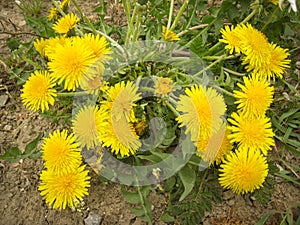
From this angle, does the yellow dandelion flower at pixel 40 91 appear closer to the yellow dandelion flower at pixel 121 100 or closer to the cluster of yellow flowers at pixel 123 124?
the cluster of yellow flowers at pixel 123 124

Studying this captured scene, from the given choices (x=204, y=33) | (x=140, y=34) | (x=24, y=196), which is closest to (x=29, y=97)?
(x=24, y=196)

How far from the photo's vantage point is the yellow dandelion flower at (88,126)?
1.49m

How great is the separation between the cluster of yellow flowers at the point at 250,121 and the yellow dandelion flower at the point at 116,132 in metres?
0.39

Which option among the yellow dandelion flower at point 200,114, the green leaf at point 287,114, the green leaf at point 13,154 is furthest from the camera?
the green leaf at point 287,114

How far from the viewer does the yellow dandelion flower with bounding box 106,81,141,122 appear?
4.90 feet

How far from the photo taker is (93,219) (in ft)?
5.39

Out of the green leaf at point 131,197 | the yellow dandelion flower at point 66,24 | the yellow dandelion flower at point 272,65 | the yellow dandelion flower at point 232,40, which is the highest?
the yellow dandelion flower at point 232,40

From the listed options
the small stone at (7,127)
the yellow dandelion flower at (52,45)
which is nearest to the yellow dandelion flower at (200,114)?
the yellow dandelion flower at (52,45)

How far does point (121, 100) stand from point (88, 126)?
0.54 ft

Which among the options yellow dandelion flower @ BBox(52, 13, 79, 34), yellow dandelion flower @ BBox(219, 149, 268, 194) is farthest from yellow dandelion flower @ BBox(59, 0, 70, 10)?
yellow dandelion flower @ BBox(219, 149, 268, 194)

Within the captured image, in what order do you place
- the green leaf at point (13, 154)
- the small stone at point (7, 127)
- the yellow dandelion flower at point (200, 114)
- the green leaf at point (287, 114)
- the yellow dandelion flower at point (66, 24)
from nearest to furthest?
the yellow dandelion flower at point (200, 114), the green leaf at point (13, 154), the yellow dandelion flower at point (66, 24), the green leaf at point (287, 114), the small stone at point (7, 127)

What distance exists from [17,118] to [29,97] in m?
0.50

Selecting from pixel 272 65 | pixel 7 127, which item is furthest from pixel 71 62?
pixel 272 65

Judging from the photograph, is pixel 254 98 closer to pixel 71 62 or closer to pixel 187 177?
pixel 187 177
